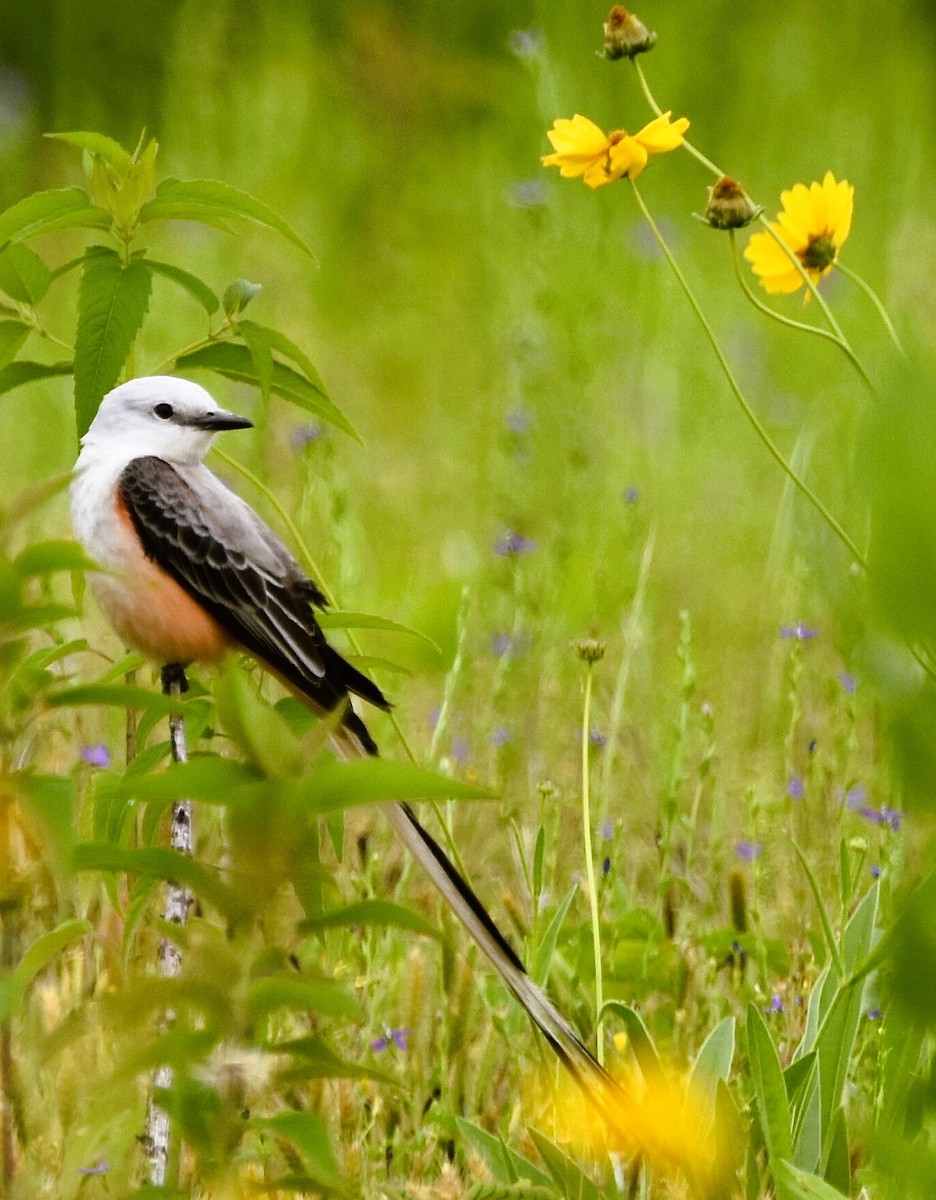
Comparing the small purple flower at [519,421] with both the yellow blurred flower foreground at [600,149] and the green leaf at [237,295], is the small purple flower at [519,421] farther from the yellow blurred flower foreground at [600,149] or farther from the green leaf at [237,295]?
the green leaf at [237,295]

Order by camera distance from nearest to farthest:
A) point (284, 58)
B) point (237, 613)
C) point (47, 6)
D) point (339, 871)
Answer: point (237, 613) < point (339, 871) < point (284, 58) < point (47, 6)

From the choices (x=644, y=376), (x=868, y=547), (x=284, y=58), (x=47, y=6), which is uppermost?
(x=47, y=6)

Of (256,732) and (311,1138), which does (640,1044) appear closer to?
(311,1138)

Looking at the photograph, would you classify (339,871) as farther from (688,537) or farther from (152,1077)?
(688,537)

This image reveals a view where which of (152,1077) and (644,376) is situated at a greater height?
(644,376)

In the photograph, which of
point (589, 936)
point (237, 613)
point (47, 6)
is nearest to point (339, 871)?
point (589, 936)

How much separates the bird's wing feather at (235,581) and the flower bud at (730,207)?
0.73 metres

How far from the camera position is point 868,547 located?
2.56 ft

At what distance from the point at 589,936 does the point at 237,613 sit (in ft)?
2.99

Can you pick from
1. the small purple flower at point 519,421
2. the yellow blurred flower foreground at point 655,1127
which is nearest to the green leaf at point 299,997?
the yellow blurred flower foreground at point 655,1127

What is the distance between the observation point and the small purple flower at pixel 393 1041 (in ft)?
9.05

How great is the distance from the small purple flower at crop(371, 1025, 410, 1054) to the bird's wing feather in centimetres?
62

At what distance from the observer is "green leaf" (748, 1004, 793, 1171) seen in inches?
84.8

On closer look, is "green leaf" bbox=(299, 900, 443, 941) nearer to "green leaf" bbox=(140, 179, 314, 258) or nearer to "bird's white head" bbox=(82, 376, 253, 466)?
"green leaf" bbox=(140, 179, 314, 258)
